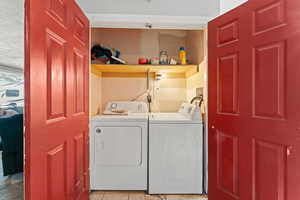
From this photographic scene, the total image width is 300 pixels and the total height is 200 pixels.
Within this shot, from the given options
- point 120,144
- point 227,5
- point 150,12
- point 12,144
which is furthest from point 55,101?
point 227,5

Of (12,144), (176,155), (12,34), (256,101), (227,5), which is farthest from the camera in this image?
(176,155)

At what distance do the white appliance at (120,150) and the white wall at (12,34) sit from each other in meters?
1.42

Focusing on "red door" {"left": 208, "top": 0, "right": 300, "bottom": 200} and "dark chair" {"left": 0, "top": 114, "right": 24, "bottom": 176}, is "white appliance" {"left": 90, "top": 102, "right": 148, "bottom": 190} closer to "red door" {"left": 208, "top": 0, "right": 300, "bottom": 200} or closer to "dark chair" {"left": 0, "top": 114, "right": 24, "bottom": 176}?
"red door" {"left": 208, "top": 0, "right": 300, "bottom": 200}

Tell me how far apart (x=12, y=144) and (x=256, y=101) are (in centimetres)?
159

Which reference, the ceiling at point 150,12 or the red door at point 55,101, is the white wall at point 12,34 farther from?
the ceiling at point 150,12

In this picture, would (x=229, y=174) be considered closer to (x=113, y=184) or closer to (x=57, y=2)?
(x=113, y=184)

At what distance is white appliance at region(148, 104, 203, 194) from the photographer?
2.33m

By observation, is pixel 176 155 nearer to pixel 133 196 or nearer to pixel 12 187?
pixel 133 196

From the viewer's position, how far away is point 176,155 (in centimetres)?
234

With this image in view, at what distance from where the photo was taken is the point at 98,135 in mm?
2369

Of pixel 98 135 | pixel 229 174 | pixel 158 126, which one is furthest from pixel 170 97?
pixel 229 174

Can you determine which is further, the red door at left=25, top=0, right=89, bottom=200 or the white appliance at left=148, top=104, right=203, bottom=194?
the white appliance at left=148, top=104, right=203, bottom=194

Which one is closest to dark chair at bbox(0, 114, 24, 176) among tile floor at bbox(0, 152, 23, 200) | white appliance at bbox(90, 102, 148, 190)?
tile floor at bbox(0, 152, 23, 200)

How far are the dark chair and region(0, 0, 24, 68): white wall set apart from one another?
30cm
